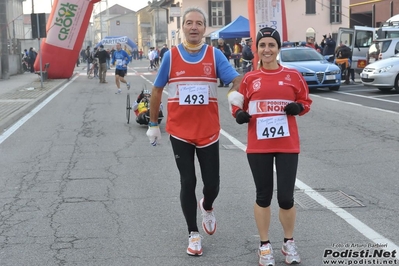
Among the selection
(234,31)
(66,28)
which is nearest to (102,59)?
(66,28)

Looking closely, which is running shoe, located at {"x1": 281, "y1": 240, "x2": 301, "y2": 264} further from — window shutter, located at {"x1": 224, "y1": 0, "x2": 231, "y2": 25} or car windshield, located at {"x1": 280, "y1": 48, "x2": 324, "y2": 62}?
window shutter, located at {"x1": 224, "y1": 0, "x2": 231, "y2": 25}

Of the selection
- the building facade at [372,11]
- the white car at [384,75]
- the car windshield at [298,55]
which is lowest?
the white car at [384,75]

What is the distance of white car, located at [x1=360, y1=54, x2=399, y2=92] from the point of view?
20812 mm

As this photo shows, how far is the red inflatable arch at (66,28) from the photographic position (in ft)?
99.0

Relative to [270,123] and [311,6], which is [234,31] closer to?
[311,6]

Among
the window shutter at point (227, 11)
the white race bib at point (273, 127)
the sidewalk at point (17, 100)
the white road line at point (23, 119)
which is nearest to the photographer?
the white race bib at point (273, 127)

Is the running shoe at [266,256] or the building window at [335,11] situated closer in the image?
the running shoe at [266,256]

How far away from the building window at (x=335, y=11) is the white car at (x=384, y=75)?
4082cm

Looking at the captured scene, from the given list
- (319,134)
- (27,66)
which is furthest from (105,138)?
(27,66)

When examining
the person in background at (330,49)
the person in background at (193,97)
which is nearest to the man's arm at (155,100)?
the person in background at (193,97)

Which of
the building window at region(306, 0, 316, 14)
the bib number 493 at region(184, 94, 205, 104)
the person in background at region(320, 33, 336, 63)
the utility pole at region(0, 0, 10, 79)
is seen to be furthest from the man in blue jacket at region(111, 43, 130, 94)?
the building window at region(306, 0, 316, 14)

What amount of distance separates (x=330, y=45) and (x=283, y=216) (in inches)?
960

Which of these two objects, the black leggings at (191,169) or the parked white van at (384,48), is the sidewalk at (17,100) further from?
the parked white van at (384,48)

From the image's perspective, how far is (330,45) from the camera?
1118 inches
